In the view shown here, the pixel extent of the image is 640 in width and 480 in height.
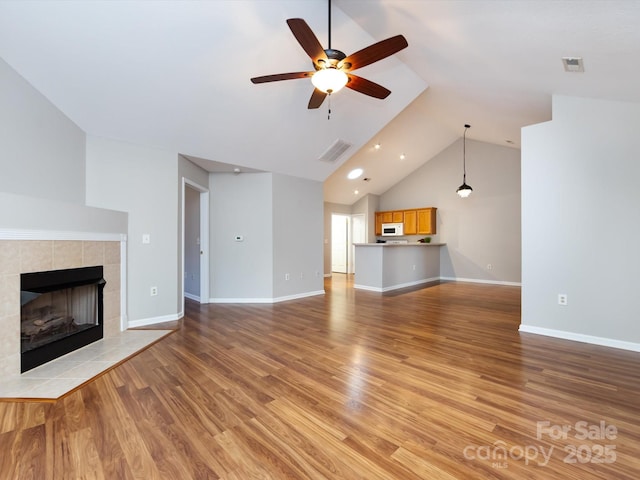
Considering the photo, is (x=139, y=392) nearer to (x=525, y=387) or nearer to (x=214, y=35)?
(x=525, y=387)

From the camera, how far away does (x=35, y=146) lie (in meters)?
2.86

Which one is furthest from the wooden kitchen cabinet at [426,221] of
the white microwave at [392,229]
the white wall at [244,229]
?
the white wall at [244,229]

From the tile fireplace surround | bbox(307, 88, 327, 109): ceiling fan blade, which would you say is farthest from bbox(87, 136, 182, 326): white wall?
bbox(307, 88, 327, 109): ceiling fan blade

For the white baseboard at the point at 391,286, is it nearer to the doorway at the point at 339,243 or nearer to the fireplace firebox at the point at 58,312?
the doorway at the point at 339,243

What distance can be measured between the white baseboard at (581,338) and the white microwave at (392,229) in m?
5.45

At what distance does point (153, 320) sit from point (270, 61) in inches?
144

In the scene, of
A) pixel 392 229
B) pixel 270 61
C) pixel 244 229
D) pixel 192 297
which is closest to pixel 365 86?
pixel 270 61

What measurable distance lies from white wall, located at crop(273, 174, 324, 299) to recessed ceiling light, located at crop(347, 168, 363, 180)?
178 cm

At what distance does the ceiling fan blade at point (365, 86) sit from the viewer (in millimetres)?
2722

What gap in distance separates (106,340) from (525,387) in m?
4.20

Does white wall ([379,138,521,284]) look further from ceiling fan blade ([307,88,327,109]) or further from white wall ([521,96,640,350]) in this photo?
ceiling fan blade ([307,88,327,109])

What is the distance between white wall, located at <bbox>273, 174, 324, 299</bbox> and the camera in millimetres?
5387

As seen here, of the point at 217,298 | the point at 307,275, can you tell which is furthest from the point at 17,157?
the point at 307,275

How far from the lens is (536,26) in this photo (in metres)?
2.26
